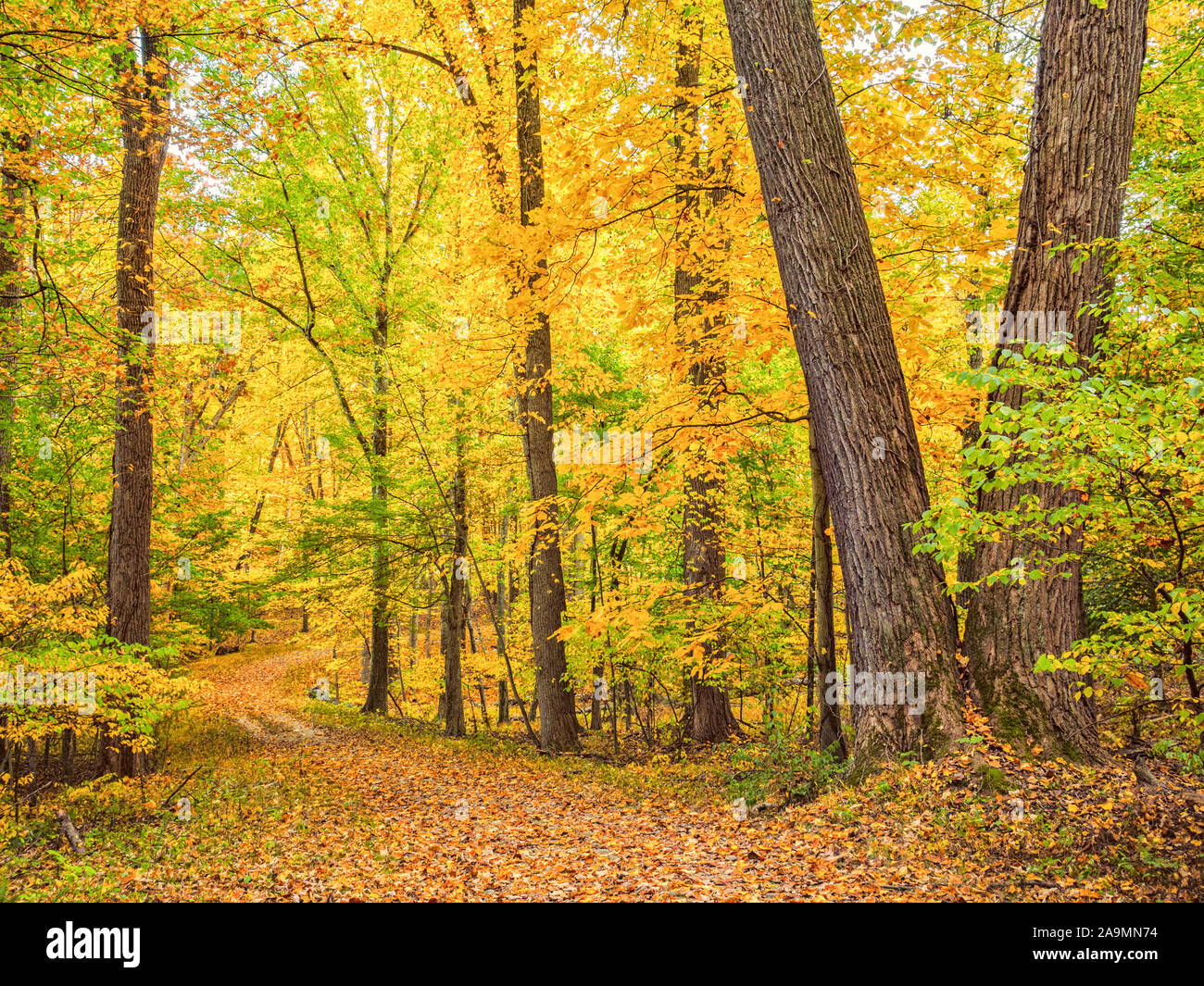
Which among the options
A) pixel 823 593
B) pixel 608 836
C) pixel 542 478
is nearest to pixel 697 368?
pixel 823 593

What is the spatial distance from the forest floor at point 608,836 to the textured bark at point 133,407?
1719mm

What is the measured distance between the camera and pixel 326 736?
1362 centimetres

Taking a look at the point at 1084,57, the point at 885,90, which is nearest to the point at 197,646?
the point at 885,90

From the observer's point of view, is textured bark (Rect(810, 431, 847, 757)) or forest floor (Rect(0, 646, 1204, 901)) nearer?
forest floor (Rect(0, 646, 1204, 901))

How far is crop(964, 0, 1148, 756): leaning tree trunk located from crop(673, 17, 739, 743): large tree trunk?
2.75 m

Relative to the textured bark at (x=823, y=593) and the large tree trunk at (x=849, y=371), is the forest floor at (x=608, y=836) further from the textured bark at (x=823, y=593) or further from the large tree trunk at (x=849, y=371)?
the textured bark at (x=823, y=593)

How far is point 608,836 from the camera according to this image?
5.62m

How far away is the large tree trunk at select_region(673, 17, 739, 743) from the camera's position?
21.1 ft

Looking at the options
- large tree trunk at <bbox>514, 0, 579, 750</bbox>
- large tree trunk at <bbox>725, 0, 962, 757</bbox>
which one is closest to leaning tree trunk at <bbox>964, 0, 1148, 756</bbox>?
large tree trunk at <bbox>725, 0, 962, 757</bbox>

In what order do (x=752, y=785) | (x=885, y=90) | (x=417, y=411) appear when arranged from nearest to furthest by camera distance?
1. (x=885, y=90)
2. (x=752, y=785)
3. (x=417, y=411)

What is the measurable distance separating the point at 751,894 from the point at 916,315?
4.81 m

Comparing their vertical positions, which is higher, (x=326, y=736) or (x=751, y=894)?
(x=751, y=894)

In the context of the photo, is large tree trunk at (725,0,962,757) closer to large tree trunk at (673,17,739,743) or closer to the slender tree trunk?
large tree trunk at (673,17,739,743)
